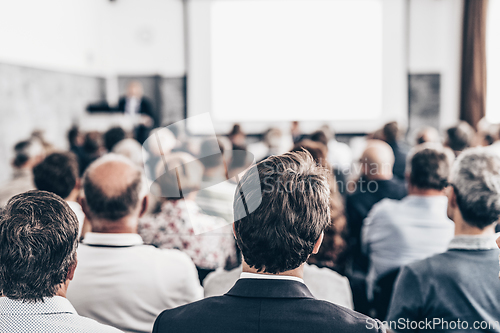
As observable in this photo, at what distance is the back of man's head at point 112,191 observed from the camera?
145 cm

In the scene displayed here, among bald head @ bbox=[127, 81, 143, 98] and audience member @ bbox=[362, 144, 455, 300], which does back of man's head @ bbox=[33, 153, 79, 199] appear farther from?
bald head @ bbox=[127, 81, 143, 98]

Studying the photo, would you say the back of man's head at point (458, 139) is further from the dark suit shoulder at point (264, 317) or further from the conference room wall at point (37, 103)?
the conference room wall at point (37, 103)

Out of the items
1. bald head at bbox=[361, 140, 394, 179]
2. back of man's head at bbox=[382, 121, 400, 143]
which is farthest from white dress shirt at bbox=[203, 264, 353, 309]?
back of man's head at bbox=[382, 121, 400, 143]

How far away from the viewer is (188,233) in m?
1.87

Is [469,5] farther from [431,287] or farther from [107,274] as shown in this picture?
[107,274]

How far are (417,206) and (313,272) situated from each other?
740 millimetres

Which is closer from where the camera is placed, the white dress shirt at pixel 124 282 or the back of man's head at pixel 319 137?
the white dress shirt at pixel 124 282

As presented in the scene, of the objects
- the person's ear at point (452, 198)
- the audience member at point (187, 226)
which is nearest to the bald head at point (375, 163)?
the audience member at point (187, 226)

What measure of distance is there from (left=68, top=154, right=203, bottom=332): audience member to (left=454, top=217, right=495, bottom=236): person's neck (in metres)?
0.89

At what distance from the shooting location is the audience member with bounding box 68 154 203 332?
1373 millimetres

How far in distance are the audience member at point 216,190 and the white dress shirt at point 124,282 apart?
0.35 m

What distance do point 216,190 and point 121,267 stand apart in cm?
71

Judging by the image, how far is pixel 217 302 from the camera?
87 centimetres

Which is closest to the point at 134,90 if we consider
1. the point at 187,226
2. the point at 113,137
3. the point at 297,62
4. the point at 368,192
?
the point at 297,62
